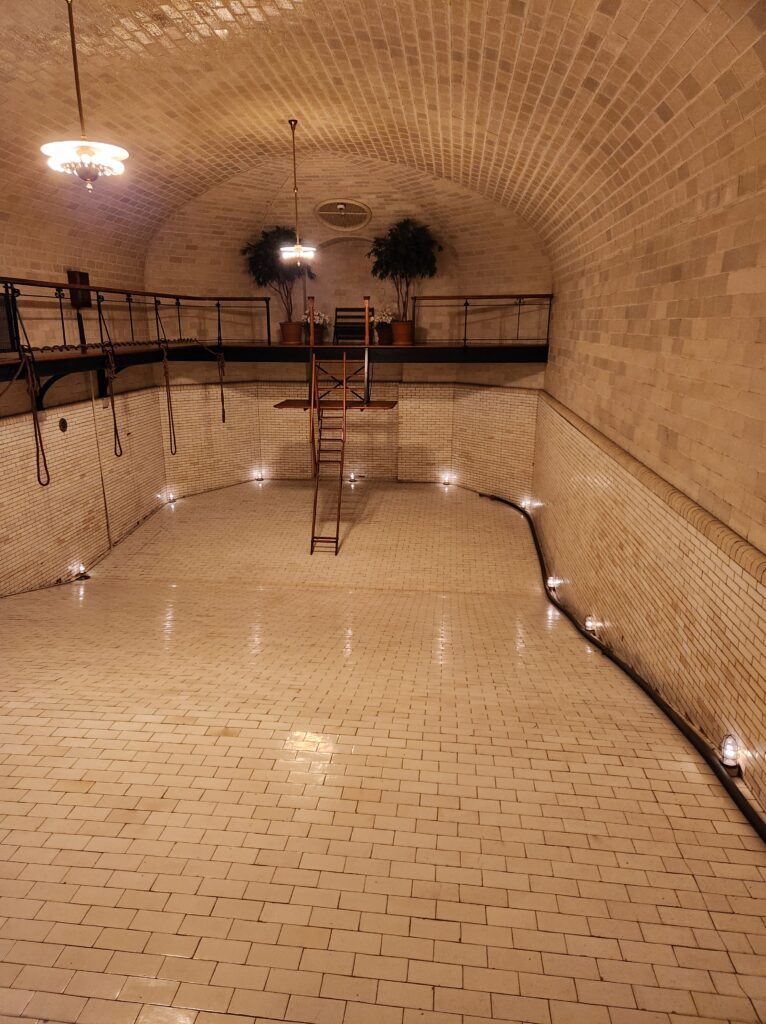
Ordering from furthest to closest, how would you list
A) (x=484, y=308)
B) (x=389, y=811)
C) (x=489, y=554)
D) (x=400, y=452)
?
(x=400, y=452) < (x=484, y=308) < (x=489, y=554) < (x=389, y=811)

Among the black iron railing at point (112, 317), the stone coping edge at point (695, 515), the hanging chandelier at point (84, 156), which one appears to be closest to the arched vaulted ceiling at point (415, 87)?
the black iron railing at point (112, 317)

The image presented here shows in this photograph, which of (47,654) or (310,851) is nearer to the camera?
(310,851)

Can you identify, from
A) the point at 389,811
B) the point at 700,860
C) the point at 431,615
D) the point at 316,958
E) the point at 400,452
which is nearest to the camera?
the point at 316,958

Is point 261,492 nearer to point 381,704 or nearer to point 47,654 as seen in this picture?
point 47,654

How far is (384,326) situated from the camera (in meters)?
12.7

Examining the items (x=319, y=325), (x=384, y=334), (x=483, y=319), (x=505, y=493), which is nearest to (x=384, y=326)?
(x=384, y=334)

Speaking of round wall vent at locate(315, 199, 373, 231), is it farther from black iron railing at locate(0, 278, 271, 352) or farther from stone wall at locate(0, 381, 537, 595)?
stone wall at locate(0, 381, 537, 595)

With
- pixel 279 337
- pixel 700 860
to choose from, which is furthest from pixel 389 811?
pixel 279 337

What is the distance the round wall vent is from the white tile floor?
9.50 meters

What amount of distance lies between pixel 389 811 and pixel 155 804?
1363 millimetres

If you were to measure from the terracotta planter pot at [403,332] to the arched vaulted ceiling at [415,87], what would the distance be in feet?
10.7

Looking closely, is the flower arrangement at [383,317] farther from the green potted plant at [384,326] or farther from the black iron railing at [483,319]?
the black iron railing at [483,319]

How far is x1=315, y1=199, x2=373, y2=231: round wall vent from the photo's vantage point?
1235 centimetres

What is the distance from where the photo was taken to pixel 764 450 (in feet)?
10.9
